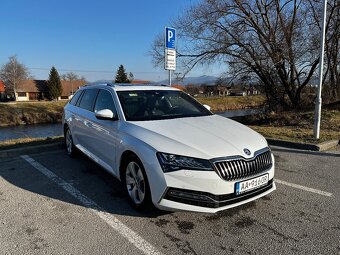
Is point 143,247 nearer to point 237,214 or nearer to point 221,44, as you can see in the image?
point 237,214

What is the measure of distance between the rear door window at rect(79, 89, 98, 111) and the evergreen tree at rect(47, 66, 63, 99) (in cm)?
6848

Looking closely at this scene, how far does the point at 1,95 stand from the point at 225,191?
280 feet

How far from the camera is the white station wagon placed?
11.0 feet

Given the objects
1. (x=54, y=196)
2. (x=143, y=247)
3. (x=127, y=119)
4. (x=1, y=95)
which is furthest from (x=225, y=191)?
(x=1, y=95)

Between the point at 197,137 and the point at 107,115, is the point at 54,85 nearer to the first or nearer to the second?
the point at 107,115

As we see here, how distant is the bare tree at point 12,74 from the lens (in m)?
75.1

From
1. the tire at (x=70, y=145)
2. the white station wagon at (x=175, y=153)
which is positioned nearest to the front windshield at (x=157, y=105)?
the white station wagon at (x=175, y=153)

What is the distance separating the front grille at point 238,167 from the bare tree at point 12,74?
8069 centimetres

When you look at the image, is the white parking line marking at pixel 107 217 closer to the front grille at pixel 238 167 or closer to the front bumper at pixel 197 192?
the front bumper at pixel 197 192

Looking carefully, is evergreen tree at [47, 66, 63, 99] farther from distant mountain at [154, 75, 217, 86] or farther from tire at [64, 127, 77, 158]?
tire at [64, 127, 77, 158]

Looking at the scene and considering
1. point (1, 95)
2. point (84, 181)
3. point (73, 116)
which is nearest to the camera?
point (84, 181)

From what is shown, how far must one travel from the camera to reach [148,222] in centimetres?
361

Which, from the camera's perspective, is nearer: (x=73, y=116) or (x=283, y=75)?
(x=73, y=116)

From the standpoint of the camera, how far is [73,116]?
6.28 metres
